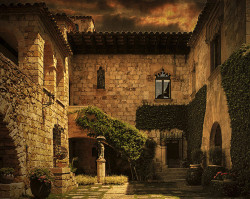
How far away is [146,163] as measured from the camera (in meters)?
12.8

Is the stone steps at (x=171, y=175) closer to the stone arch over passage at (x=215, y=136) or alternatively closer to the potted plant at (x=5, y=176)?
the stone arch over passage at (x=215, y=136)

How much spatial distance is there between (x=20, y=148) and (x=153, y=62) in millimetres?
9911

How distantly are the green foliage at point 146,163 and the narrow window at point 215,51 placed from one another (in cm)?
469

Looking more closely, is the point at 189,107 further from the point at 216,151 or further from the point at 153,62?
the point at 216,151

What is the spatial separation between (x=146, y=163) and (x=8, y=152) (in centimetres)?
760

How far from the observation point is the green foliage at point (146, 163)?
41.2 feet

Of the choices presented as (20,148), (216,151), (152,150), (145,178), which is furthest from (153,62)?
(20,148)

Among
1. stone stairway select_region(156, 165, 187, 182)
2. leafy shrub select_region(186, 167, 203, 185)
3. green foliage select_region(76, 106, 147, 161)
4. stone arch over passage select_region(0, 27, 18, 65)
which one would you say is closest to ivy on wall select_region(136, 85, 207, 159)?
green foliage select_region(76, 106, 147, 161)

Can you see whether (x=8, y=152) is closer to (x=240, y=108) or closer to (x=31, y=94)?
(x=31, y=94)

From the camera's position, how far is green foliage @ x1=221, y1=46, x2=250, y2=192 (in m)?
6.85

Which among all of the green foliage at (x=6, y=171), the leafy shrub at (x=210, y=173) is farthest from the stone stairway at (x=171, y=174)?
the green foliage at (x=6, y=171)

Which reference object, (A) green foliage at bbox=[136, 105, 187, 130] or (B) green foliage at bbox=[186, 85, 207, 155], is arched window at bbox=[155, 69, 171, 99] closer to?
(A) green foliage at bbox=[136, 105, 187, 130]

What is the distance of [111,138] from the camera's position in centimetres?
1239

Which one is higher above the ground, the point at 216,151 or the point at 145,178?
the point at 216,151
